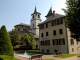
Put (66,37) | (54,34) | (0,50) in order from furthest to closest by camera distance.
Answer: (54,34) → (66,37) → (0,50)

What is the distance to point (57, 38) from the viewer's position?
117ft

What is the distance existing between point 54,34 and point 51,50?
205 inches

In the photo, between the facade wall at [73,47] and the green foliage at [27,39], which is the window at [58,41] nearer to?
the facade wall at [73,47]

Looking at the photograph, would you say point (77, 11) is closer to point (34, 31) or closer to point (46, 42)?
point (46, 42)

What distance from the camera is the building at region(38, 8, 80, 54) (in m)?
33.1

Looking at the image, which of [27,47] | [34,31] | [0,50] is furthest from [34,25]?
[0,50]

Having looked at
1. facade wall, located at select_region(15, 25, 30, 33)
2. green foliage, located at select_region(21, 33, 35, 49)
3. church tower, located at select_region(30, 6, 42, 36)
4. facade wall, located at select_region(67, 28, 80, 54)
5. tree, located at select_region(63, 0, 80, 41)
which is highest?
church tower, located at select_region(30, 6, 42, 36)

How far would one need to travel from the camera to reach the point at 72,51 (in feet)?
110

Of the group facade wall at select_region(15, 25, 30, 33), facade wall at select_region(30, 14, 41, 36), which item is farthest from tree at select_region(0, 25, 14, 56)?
facade wall at select_region(15, 25, 30, 33)

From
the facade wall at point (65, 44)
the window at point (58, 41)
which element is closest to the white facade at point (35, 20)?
the facade wall at point (65, 44)

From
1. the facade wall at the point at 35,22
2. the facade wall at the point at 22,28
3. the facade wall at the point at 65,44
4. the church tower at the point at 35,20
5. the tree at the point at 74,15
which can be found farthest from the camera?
the facade wall at the point at 22,28

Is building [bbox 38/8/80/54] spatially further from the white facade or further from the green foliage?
the white facade

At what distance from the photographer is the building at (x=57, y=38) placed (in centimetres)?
3309

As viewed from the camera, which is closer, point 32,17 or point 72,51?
point 72,51
